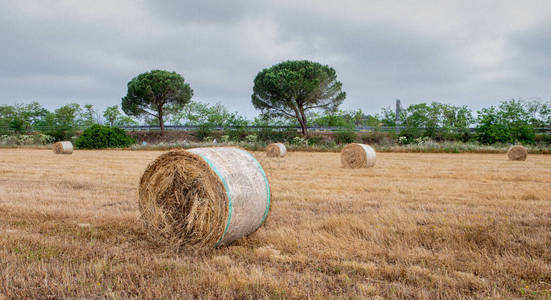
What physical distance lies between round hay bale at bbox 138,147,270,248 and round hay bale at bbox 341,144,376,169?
380 inches

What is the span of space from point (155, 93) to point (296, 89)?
16879 mm

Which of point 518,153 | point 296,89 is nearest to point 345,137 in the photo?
point 296,89

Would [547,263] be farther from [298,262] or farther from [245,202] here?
[245,202]

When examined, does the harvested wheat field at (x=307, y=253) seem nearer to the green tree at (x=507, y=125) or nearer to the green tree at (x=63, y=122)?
the green tree at (x=507, y=125)

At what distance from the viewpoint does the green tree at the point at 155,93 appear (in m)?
39.8

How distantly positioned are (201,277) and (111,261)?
108 cm

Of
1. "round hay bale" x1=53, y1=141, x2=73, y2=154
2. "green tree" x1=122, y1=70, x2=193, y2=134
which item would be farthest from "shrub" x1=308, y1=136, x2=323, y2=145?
"round hay bale" x1=53, y1=141, x2=73, y2=154

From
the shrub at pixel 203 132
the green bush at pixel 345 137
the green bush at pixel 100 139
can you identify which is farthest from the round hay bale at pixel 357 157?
the shrub at pixel 203 132

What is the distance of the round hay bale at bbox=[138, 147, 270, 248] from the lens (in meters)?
3.89

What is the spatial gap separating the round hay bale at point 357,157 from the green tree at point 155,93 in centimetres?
3092

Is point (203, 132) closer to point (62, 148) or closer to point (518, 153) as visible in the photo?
point (62, 148)

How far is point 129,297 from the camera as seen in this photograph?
2.79 metres

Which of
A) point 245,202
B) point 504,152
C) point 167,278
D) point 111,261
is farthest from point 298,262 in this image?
point 504,152

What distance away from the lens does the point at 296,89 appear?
114 ft
